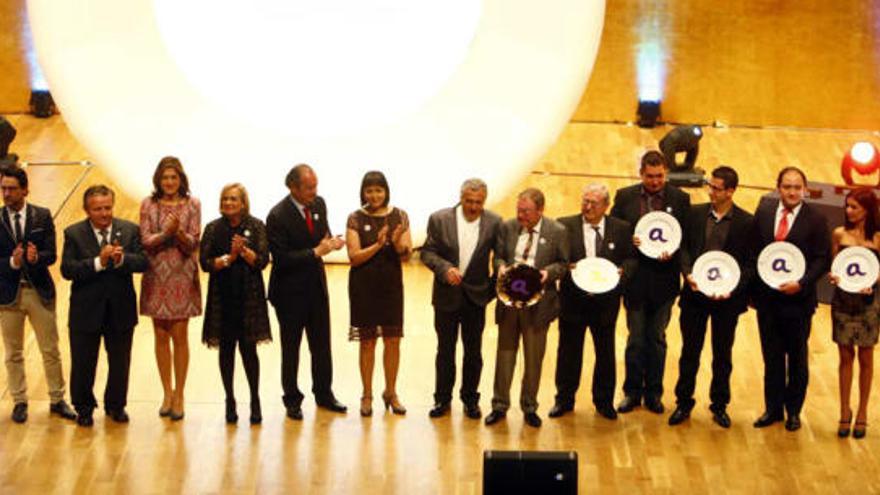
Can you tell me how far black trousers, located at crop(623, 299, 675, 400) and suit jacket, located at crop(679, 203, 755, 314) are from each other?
200 millimetres

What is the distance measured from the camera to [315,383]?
9.56m

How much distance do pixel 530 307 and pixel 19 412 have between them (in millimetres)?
2587

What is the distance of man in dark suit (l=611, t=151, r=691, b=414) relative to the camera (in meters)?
9.39

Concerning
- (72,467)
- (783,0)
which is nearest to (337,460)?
(72,467)

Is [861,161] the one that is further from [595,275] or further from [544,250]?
[544,250]

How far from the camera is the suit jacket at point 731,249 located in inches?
366

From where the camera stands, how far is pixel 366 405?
9523 mm

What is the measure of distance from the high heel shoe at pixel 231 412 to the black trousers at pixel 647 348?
199cm

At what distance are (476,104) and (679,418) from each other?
97.7 inches

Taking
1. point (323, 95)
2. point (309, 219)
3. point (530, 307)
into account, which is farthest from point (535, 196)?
point (323, 95)

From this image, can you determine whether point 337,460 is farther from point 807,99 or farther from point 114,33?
point 807,99

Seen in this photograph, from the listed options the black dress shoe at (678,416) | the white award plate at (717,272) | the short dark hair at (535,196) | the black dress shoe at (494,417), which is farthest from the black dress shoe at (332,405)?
the white award plate at (717,272)

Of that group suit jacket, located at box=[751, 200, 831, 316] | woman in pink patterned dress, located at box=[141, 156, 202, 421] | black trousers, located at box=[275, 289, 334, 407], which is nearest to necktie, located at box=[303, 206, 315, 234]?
black trousers, located at box=[275, 289, 334, 407]

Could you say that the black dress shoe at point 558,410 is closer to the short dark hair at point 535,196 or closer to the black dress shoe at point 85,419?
the short dark hair at point 535,196
